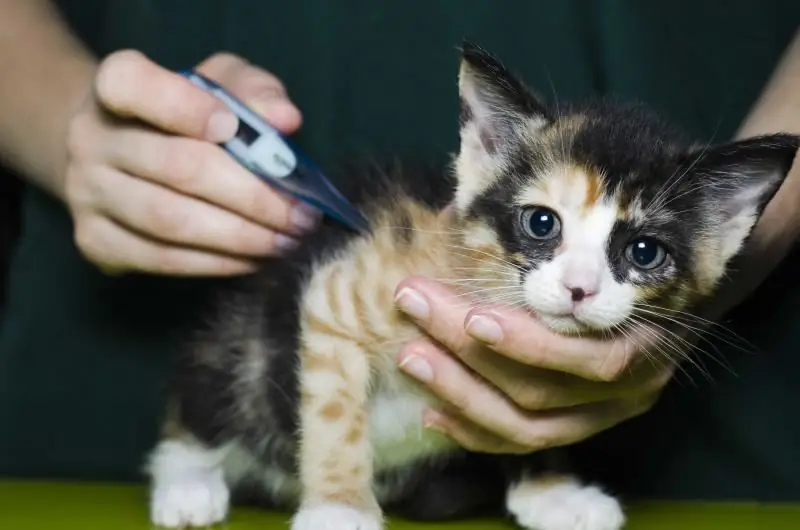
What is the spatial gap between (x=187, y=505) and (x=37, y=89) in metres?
0.61

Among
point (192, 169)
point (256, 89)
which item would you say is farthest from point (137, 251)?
point (256, 89)

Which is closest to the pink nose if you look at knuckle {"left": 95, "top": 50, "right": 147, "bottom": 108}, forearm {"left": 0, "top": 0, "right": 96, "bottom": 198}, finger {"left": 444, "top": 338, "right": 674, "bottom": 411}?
finger {"left": 444, "top": 338, "right": 674, "bottom": 411}

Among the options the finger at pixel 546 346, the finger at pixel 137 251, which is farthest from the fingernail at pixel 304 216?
the finger at pixel 546 346

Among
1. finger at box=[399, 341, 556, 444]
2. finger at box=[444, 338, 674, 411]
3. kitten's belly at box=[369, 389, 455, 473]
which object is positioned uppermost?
finger at box=[444, 338, 674, 411]

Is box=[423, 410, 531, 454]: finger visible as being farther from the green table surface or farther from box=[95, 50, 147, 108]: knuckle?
box=[95, 50, 147, 108]: knuckle

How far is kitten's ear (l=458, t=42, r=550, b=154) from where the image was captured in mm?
1133

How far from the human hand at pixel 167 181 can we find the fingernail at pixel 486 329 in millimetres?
323

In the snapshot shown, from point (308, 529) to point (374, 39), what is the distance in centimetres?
76

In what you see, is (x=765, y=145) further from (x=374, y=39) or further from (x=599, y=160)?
(x=374, y=39)

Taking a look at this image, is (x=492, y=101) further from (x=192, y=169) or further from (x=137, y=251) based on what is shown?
(x=137, y=251)

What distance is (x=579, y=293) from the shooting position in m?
1.07

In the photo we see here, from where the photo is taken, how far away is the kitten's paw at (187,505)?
1277 millimetres

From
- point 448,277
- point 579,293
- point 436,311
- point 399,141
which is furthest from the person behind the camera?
point 399,141

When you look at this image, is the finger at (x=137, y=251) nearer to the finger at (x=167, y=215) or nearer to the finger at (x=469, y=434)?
the finger at (x=167, y=215)
